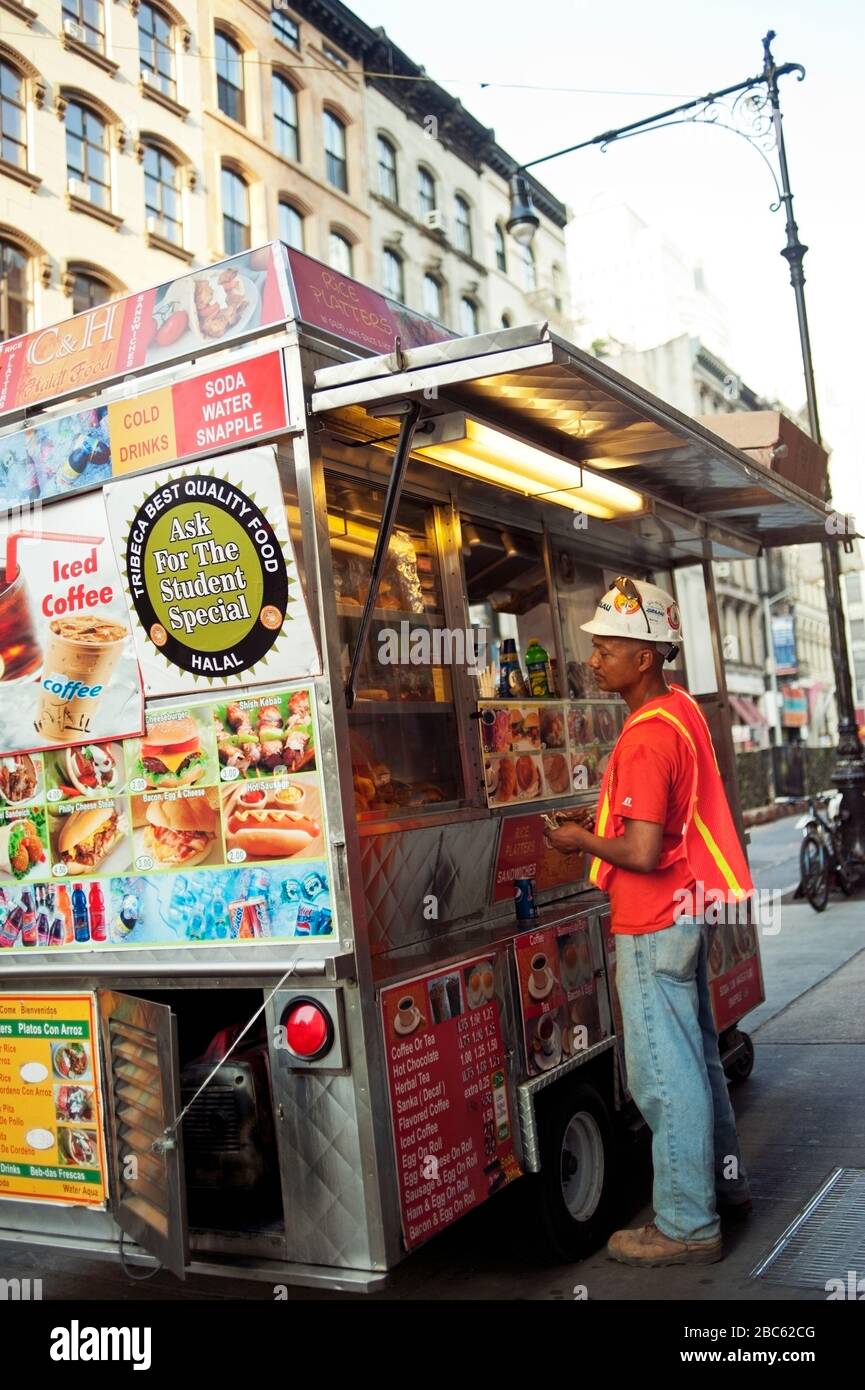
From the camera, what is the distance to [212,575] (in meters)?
3.80

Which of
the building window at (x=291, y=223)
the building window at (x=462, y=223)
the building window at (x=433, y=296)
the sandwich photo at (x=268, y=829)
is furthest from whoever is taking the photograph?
the building window at (x=462, y=223)

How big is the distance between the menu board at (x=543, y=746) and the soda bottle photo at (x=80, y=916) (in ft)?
5.55

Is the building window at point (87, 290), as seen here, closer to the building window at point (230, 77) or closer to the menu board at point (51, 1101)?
the building window at point (230, 77)

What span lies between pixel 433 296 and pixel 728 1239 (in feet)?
102

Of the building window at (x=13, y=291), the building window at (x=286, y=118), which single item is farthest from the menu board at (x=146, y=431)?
the building window at (x=286, y=118)

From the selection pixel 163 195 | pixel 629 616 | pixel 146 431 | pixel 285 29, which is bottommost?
pixel 629 616

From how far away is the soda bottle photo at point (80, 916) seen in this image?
4.07 m

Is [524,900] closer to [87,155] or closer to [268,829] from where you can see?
[268,829]

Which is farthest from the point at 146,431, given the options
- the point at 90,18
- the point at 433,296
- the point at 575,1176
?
the point at 433,296

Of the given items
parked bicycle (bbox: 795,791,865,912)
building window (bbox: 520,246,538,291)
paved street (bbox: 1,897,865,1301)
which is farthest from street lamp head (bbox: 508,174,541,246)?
building window (bbox: 520,246,538,291)

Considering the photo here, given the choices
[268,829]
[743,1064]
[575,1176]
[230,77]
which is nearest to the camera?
[268,829]

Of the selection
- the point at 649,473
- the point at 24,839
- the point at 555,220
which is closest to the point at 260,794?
the point at 24,839

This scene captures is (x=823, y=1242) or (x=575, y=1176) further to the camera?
(x=575, y=1176)
